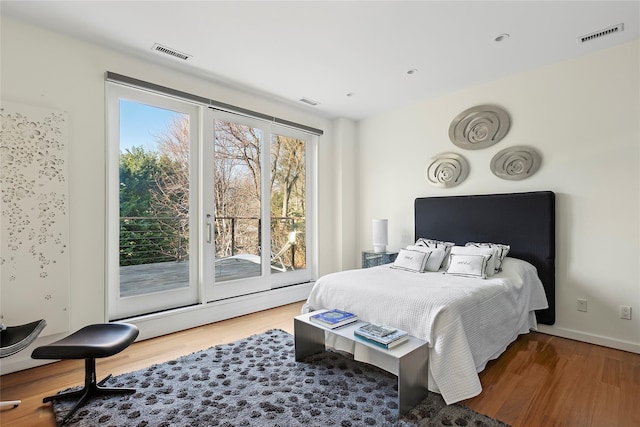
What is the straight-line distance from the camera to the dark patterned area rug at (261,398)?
1.82m

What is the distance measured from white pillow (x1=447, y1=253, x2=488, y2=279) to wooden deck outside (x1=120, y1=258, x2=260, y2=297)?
243 cm

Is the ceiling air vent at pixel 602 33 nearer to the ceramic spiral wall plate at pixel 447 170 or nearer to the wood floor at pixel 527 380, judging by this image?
the ceramic spiral wall plate at pixel 447 170

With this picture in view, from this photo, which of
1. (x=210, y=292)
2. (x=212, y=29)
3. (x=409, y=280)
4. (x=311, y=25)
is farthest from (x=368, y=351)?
(x=212, y=29)

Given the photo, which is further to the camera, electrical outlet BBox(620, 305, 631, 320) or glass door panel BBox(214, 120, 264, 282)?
glass door panel BBox(214, 120, 264, 282)

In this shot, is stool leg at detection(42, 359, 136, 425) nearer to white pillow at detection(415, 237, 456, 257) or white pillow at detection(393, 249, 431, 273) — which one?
white pillow at detection(393, 249, 431, 273)

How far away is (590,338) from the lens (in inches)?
117

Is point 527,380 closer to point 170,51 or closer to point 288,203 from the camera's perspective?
point 288,203

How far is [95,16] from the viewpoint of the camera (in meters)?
2.40

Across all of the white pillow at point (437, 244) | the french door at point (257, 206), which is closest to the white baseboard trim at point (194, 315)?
the french door at point (257, 206)

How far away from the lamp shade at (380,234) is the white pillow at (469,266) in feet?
4.11

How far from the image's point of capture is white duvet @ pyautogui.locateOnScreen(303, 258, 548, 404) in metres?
2.01

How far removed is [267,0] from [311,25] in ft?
1.35

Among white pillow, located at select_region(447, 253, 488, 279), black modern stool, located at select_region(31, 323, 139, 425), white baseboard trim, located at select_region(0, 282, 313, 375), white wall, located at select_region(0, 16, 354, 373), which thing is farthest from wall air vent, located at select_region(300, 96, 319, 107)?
black modern stool, located at select_region(31, 323, 139, 425)

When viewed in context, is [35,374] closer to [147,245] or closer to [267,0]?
[147,245]
